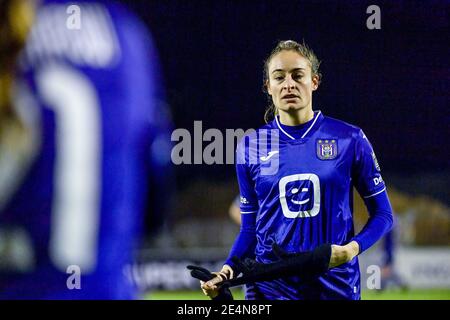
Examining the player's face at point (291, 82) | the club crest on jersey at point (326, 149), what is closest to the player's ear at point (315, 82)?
the player's face at point (291, 82)

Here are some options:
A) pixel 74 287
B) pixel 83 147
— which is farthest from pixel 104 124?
pixel 74 287

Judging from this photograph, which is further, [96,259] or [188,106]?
[188,106]

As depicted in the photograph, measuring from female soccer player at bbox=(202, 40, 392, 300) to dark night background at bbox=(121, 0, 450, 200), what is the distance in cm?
19

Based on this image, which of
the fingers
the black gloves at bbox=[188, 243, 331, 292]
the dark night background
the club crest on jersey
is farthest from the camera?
the dark night background

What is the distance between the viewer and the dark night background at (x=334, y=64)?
3652 millimetres

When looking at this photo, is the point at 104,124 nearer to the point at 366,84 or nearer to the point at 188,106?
the point at 188,106

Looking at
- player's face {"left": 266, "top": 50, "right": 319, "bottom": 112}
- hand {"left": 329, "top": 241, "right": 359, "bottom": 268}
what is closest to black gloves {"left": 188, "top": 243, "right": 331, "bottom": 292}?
hand {"left": 329, "top": 241, "right": 359, "bottom": 268}

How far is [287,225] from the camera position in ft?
10.8

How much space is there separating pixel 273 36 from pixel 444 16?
2.70 ft

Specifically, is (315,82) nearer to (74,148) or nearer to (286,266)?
(286,266)

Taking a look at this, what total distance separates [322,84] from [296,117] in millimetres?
272

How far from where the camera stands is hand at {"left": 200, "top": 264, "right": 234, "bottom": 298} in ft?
11.2

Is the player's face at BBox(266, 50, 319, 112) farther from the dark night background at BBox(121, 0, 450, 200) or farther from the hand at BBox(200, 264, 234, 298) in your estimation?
the hand at BBox(200, 264, 234, 298)

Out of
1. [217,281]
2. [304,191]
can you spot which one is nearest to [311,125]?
[304,191]
